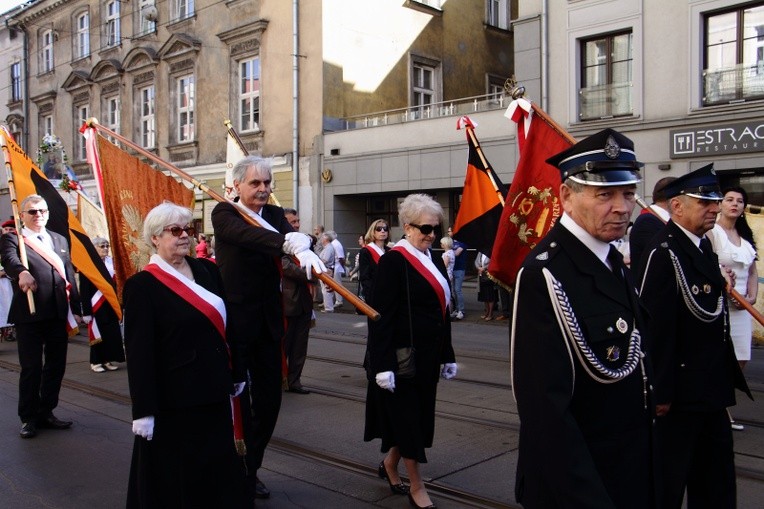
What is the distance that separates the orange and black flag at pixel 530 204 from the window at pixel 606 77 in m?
11.4

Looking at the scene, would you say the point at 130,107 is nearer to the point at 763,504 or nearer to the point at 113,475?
the point at 113,475

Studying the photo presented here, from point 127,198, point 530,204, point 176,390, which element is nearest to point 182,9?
point 127,198

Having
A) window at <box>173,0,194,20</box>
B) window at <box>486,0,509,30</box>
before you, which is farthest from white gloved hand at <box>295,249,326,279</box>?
window at <box>173,0,194,20</box>

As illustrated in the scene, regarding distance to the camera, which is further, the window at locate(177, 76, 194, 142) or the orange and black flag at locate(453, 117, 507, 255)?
the window at locate(177, 76, 194, 142)

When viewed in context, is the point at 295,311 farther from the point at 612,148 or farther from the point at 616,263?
the point at 612,148

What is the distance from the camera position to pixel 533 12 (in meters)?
18.7

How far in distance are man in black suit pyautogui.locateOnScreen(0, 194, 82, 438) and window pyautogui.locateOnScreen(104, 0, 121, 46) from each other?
25.8 m

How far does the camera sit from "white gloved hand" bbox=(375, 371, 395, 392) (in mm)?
4582

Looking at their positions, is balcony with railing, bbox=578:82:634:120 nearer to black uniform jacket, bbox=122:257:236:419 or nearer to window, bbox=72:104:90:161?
black uniform jacket, bbox=122:257:236:419

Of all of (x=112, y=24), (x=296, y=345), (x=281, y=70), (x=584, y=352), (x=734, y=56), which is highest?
(x=112, y=24)

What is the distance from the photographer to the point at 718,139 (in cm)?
1577

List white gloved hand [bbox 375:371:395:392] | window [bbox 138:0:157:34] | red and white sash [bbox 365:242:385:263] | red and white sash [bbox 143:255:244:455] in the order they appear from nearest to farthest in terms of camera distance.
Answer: red and white sash [bbox 143:255:244:455] < white gloved hand [bbox 375:371:395:392] < red and white sash [bbox 365:242:385:263] < window [bbox 138:0:157:34]

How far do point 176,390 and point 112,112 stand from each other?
2990cm

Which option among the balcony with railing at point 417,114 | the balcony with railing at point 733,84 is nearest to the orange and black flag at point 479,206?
the balcony with railing at point 733,84
